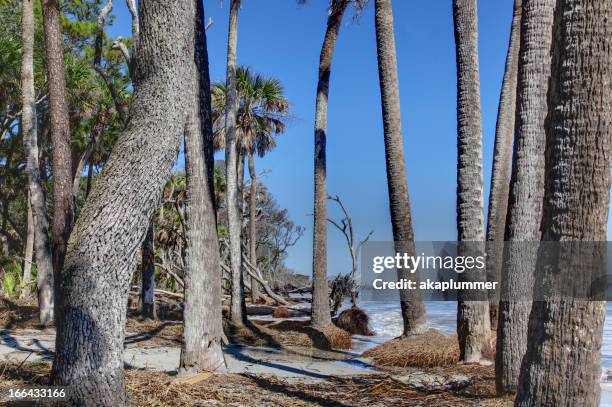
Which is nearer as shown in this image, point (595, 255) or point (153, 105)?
point (595, 255)

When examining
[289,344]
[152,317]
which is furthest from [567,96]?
[152,317]

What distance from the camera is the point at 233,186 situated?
1531 centimetres

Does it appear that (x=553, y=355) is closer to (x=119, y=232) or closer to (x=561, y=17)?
(x=561, y=17)

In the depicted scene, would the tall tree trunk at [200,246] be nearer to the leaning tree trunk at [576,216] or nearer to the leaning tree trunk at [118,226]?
the leaning tree trunk at [118,226]

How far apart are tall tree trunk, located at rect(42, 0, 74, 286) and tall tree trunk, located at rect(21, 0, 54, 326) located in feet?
6.86

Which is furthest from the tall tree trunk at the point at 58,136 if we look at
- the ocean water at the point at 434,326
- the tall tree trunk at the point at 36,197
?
the ocean water at the point at 434,326

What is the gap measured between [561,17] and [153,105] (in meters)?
3.21

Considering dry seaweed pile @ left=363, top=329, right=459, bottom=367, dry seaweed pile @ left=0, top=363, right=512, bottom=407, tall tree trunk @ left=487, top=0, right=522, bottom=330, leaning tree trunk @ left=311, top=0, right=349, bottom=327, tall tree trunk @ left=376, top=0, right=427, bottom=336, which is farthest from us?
leaning tree trunk @ left=311, top=0, right=349, bottom=327

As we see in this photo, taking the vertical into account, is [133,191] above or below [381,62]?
below

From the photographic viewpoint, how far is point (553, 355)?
4.07m

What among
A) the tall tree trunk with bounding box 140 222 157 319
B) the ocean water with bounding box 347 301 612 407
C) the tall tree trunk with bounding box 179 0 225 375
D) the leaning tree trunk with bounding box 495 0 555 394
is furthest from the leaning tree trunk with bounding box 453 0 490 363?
the tall tree trunk with bounding box 140 222 157 319

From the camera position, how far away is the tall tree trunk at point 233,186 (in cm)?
1455

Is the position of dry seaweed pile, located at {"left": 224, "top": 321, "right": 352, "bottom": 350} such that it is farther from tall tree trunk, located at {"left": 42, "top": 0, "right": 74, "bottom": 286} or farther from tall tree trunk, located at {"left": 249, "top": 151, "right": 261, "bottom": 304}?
tall tree trunk, located at {"left": 249, "top": 151, "right": 261, "bottom": 304}
